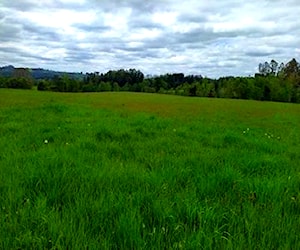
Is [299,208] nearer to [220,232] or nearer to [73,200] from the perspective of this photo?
[220,232]

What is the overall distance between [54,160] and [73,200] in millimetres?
1599

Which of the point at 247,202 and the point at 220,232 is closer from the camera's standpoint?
the point at 220,232

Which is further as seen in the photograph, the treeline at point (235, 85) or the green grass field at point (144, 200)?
the treeline at point (235, 85)

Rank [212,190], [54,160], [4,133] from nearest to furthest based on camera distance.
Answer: [212,190] → [54,160] → [4,133]

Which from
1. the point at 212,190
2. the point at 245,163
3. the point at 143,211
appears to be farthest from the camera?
the point at 245,163

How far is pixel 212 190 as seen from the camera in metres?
4.36

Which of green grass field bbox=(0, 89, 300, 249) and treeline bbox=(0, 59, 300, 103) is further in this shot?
treeline bbox=(0, 59, 300, 103)

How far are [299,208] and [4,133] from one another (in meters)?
7.83

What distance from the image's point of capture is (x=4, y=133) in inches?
369

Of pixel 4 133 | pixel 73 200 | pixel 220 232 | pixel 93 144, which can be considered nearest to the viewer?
pixel 220 232

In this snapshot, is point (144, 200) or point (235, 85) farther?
point (235, 85)

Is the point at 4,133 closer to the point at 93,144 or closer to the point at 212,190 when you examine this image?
the point at 93,144

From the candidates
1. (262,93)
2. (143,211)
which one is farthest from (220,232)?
(262,93)

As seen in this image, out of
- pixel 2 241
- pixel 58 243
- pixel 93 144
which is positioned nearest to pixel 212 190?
pixel 58 243
